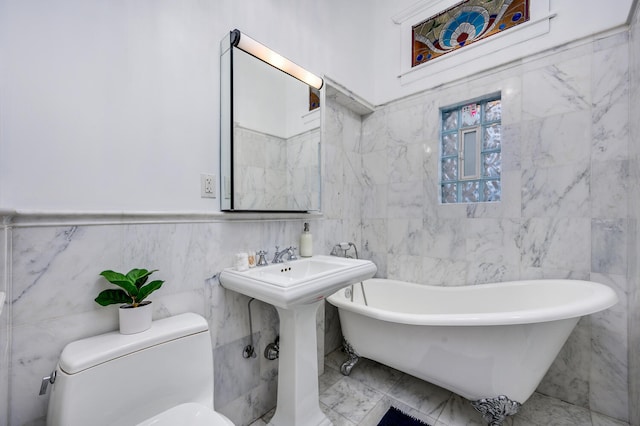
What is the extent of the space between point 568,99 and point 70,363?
104 inches

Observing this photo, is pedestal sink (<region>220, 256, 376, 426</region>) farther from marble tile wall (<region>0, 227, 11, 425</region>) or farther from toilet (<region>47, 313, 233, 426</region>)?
marble tile wall (<region>0, 227, 11, 425</region>)

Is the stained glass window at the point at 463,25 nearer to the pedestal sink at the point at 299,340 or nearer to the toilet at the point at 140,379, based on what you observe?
the pedestal sink at the point at 299,340

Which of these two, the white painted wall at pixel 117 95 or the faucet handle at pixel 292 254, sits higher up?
the white painted wall at pixel 117 95

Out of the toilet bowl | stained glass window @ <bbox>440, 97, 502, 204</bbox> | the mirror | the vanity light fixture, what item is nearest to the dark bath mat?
the toilet bowl

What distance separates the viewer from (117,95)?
100cm

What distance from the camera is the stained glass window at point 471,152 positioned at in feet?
6.14

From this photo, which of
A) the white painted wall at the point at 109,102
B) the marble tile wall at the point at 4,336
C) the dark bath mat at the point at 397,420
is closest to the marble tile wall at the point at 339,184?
the dark bath mat at the point at 397,420

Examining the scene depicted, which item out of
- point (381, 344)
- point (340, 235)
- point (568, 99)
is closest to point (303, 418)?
point (381, 344)

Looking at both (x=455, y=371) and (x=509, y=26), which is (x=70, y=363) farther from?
(x=509, y=26)

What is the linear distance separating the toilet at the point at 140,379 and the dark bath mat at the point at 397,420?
39.7 inches

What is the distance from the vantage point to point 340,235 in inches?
86.6

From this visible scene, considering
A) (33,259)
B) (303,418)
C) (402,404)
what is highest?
(33,259)

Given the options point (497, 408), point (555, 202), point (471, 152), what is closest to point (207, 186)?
point (497, 408)

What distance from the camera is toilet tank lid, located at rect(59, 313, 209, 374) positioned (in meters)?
0.78
